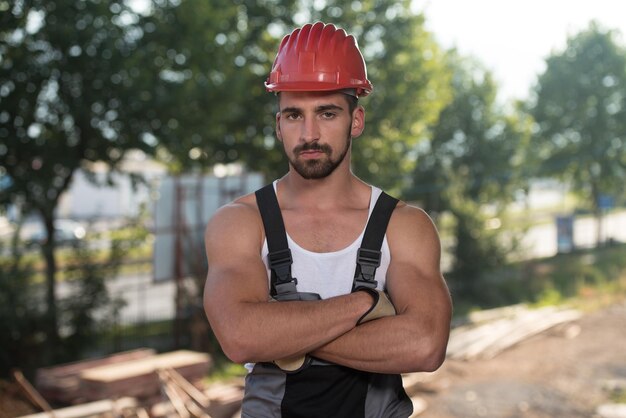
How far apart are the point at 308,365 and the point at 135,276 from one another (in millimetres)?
29149

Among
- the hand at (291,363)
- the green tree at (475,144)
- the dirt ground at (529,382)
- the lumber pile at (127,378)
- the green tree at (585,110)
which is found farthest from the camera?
the green tree at (585,110)

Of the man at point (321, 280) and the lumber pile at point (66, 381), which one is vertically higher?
the man at point (321, 280)

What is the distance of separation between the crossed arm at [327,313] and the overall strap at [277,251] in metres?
0.05

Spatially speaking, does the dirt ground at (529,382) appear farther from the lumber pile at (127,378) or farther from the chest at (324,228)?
the chest at (324,228)

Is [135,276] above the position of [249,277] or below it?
below

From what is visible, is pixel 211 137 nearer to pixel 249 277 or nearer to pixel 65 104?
pixel 65 104

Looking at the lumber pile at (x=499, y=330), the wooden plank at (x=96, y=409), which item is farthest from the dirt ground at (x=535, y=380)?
the wooden plank at (x=96, y=409)

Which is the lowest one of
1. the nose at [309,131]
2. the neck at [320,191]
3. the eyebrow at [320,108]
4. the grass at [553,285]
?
the grass at [553,285]

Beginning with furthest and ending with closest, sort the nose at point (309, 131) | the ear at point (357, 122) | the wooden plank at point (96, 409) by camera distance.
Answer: the wooden plank at point (96, 409) < the ear at point (357, 122) < the nose at point (309, 131)

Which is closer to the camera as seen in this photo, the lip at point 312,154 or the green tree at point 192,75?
the lip at point 312,154

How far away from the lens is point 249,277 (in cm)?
272

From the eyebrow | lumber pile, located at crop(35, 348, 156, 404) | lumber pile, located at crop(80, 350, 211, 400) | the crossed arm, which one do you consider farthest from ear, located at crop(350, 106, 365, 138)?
lumber pile, located at crop(35, 348, 156, 404)

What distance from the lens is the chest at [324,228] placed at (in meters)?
2.83

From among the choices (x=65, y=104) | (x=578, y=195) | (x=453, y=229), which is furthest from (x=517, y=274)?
(x=65, y=104)
